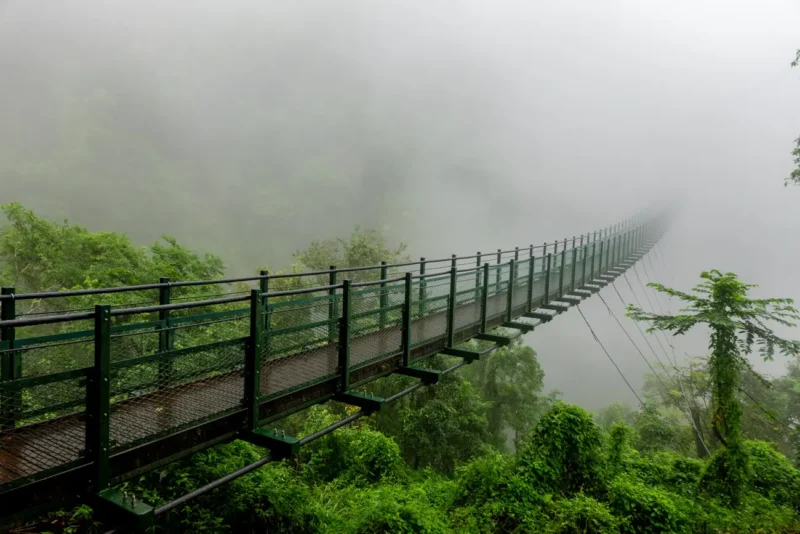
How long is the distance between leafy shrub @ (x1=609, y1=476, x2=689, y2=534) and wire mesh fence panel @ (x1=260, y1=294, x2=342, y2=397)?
199 inches

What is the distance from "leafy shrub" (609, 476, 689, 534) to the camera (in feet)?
20.7

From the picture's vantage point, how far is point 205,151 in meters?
96.1

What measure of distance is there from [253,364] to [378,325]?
5.67 ft

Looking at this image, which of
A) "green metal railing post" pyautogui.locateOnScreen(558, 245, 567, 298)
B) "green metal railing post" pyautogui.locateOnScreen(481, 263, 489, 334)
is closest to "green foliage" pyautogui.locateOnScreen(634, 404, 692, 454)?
"green metal railing post" pyautogui.locateOnScreen(558, 245, 567, 298)

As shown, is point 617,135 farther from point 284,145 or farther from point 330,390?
point 330,390

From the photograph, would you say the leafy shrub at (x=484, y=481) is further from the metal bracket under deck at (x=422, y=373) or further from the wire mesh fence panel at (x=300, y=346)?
the wire mesh fence panel at (x=300, y=346)

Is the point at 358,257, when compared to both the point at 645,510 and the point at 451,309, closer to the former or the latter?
the point at 451,309

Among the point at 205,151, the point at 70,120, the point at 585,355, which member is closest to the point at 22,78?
the point at 70,120

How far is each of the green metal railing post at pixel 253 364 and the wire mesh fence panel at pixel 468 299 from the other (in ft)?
10.3

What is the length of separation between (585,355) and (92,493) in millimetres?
64364

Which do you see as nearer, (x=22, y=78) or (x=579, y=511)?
(x=579, y=511)

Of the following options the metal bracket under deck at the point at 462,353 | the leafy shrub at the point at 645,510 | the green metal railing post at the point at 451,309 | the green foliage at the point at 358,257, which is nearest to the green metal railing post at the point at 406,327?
the green metal railing post at the point at 451,309

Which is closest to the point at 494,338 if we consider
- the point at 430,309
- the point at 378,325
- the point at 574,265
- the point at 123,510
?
the point at 430,309

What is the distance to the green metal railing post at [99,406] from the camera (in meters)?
2.19
